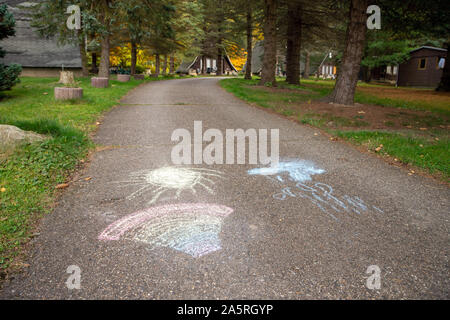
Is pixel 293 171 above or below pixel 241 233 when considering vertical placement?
above

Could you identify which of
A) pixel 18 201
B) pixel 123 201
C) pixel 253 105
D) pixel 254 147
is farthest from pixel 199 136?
pixel 253 105

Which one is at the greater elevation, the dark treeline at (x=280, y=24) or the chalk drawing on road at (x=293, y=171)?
the dark treeline at (x=280, y=24)

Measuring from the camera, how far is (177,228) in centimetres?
300

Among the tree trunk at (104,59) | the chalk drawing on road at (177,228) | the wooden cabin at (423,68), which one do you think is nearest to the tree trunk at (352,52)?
the chalk drawing on road at (177,228)

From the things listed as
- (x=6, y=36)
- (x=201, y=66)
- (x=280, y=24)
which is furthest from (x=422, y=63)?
(x=6, y=36)

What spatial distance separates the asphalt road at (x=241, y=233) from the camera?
7.34 ft

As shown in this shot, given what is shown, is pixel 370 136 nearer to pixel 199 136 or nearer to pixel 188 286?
pixel 199 136

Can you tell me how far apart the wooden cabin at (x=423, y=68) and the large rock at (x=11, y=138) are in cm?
3615

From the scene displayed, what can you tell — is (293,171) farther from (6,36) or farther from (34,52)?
(34,52)

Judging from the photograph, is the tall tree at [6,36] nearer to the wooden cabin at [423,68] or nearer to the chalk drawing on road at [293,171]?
the chalk drawing on road at [293,171]

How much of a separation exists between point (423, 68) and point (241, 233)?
125ft

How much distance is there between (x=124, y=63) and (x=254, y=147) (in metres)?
40.4

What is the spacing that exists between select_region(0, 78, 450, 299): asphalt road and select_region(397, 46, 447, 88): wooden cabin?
34.0 metres

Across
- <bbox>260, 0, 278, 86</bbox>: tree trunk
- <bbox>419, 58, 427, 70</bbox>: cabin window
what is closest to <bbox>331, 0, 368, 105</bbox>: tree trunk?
<bbox>260, 0, 278, 86</bbox>: tree trunk
